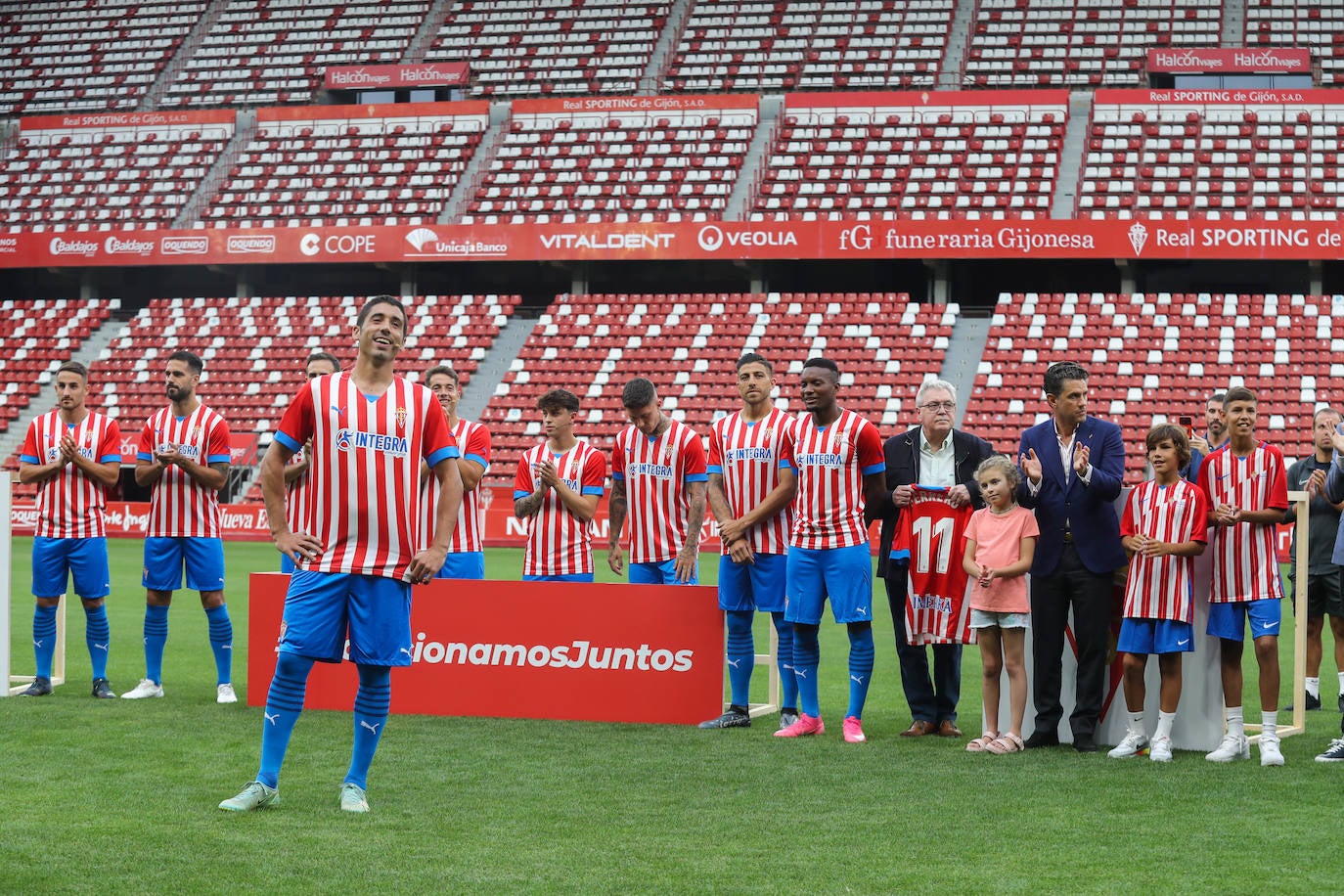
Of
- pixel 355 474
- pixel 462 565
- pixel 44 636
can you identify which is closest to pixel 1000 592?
pixel 355 474

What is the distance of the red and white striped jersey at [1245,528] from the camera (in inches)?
299

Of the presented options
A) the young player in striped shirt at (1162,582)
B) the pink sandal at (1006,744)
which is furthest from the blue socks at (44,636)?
the young player in striped shirt at (1162,582)

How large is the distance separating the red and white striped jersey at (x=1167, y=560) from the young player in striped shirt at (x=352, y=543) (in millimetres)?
3635

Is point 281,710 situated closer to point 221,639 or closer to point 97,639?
point 221,639

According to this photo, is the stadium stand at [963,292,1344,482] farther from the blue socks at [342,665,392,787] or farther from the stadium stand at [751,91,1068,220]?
the blue socks at [342,665,392,787]

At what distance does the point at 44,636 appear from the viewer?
948 cm

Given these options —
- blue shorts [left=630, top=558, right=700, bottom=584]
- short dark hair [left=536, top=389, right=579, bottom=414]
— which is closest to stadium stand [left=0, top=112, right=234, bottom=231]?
short dark hair [left=536, top=389, right=579, bottom=414]

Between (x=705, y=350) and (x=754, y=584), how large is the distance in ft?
73.6

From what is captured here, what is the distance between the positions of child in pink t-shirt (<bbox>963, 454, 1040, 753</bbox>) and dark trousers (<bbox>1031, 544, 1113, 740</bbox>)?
20 cm

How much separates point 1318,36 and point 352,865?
3665 cm

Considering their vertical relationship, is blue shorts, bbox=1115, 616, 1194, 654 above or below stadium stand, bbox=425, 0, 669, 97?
below

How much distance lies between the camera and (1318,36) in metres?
35.7

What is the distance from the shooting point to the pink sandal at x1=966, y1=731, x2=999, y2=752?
7652 mm

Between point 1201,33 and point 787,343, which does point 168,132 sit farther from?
point 1201,33
